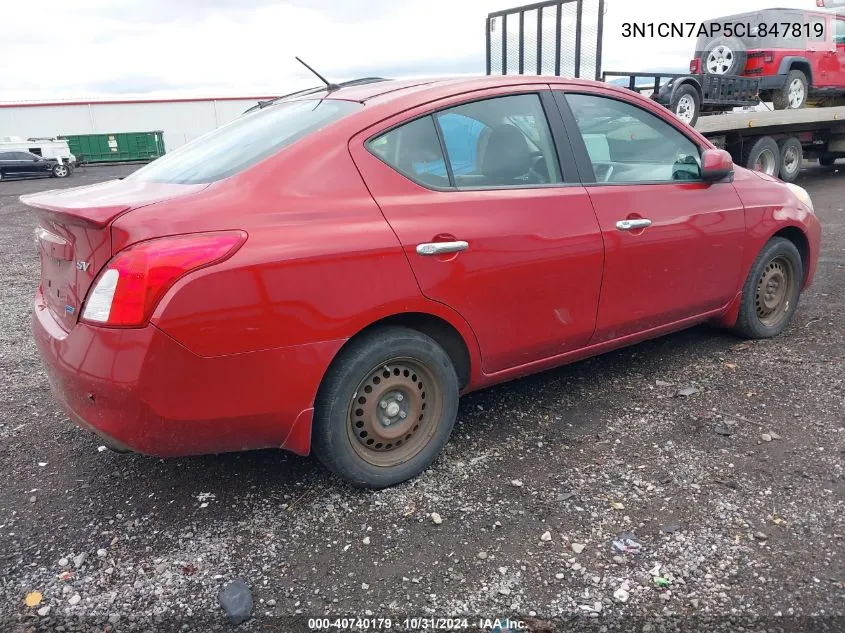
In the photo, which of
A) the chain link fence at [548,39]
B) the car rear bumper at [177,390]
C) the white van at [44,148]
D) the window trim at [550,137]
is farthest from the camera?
the white van at [44,148]

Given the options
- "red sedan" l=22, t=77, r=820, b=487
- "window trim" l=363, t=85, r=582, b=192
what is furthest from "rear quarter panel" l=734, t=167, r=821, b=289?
"window trim" l=363, t=85, r=582, b=192

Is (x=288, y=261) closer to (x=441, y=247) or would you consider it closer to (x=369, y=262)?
(x=369, y=262)

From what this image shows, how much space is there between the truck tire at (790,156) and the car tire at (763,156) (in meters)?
0.26

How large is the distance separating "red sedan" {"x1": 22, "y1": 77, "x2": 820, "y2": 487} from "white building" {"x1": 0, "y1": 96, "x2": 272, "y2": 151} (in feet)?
134

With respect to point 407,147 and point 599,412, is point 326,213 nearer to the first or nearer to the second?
point 407,147

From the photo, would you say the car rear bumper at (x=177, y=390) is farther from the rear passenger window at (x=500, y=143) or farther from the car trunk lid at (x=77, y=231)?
the rear passenger window at (x=500, y=143)

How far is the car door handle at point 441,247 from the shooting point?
104 inches

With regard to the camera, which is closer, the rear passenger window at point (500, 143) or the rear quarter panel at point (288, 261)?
the rear quarter panel at point (288, 261)

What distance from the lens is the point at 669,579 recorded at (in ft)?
7.36

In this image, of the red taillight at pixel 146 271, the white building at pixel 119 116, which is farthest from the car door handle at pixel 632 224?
the white building at pixel 119 116

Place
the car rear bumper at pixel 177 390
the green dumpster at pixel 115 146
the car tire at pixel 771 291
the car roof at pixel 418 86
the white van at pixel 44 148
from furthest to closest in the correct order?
the green dumpster at pixel 115 146
the white van at pixel 44 148
the car tire at pixel 771 291
the car roof at pixel 418 86
the car rear bumper at pixel 177 390

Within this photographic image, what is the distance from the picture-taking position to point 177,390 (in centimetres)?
226

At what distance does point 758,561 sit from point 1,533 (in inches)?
112

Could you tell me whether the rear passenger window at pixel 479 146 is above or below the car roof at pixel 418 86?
below
